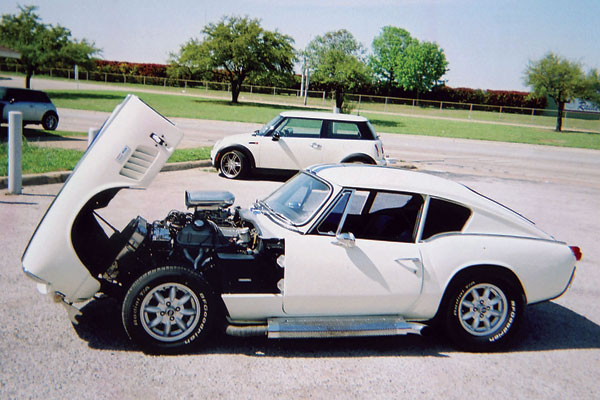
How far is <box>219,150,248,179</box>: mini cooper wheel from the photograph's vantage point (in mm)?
12148

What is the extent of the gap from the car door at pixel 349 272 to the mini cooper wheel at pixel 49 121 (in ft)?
54.3

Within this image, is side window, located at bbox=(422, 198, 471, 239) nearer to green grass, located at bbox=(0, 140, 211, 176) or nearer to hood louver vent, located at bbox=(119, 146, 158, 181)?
hood louver vent, located at bbox=(119, 146, 158, 181)

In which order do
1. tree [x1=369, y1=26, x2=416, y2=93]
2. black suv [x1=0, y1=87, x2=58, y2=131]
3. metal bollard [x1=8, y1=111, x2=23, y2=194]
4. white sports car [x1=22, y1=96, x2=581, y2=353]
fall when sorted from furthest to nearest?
tree [x1=369, y1=26, x2=416, y2=93], black suv [x1=0, y1=87, x2=58, y2=131], metal bollard [x1=8, y1=111, x2=23, y2=194], white sports car [x1=22, y1=96, x2=581, y2=353]

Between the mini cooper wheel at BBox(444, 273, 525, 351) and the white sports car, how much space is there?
0.04 feet

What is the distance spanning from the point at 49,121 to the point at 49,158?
7.58 meters

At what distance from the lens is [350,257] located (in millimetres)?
4105

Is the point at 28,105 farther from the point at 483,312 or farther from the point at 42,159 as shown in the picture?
the point at 483,312

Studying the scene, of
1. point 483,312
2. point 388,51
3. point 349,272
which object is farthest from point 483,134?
point 388,51

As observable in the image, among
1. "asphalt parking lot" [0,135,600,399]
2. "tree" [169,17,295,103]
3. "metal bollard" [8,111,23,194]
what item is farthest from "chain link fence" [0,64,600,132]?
"asphalt parking lot" [0,135,600,399]

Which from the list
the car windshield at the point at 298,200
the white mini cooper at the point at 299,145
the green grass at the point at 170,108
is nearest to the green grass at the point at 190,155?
the white mini cooper at the point at 299,145

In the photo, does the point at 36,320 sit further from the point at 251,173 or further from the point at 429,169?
the point at 429,169

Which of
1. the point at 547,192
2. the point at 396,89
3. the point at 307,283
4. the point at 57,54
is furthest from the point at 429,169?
the point at 396,89

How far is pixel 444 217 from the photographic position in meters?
4.47

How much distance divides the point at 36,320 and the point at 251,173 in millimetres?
8191
